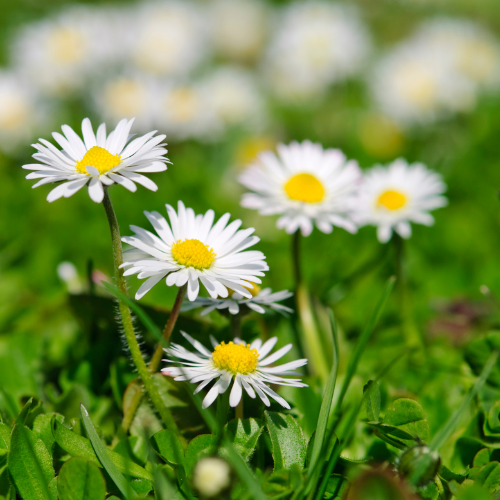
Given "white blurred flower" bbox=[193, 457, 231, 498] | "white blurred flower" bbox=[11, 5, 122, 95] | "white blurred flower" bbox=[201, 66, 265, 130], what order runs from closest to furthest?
1. "white blurred flower" bbox=[193, 457, 231, 498]
2. "white blurred flower" bbox=[11, 5, 122, 95]
3. "white blurred flower" bbox=[201, 66, 265, 130]

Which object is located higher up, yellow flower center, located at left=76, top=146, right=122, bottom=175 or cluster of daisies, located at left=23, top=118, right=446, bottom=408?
yellow flower center, located at left=76, top=146, right=122, bottom=175

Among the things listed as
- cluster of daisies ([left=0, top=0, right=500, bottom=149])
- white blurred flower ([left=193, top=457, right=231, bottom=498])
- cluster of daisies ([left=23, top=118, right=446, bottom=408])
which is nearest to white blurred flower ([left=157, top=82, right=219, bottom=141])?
cluster of daisies ([left=0, top=0, right=500, bottom=149])

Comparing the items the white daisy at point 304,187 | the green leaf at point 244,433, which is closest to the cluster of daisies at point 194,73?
the white daisy at point 304,187

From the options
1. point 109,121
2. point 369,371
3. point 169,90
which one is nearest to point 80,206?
point 109,121

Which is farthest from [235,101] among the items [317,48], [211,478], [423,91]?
[211,478]

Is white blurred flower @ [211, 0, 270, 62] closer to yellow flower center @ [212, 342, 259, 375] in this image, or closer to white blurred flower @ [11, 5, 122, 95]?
white blurred flower @ [11, 5, 122, 95]
